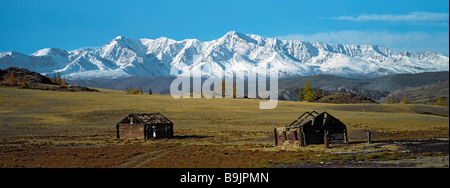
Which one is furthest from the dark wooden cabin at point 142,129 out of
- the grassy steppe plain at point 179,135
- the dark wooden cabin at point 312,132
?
the dark wooden cabin at point 312,132

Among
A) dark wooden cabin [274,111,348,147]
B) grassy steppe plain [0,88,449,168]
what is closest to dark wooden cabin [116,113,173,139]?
grassy steppe plain [0,88,449,168]

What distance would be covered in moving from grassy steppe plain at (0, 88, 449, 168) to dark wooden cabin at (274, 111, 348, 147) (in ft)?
5.54

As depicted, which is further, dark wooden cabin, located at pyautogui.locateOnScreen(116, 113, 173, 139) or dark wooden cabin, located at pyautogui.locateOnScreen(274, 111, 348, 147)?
dark wooden cabin, located at pyautogui.locateOnScreen(116, 113, 173, 139)

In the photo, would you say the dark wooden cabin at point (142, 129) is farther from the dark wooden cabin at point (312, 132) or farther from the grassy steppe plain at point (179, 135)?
the dark wooden cabin at point (312, 132)

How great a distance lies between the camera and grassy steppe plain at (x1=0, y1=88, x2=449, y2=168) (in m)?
32.8

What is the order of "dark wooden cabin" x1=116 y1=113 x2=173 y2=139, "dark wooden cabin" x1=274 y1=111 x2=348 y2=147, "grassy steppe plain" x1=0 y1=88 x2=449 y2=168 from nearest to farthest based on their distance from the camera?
"grassy steppe plain" x1=0 y1=88 x2=449 y2=168, "dark wooden cabin" x1=274 y1=111 x2=348 y2=147, "dark wooden cabin" x1=116 y1=113 x2=173 y2=139

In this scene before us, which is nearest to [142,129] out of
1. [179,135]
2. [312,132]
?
[179,135]

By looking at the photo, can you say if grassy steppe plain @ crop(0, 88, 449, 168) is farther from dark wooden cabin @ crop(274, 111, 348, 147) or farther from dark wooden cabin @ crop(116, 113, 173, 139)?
dark wooden cabin @ crop(116, 113, 173, 139)

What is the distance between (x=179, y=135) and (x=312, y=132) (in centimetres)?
2501

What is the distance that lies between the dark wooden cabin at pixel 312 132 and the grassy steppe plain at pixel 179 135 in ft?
5.54
